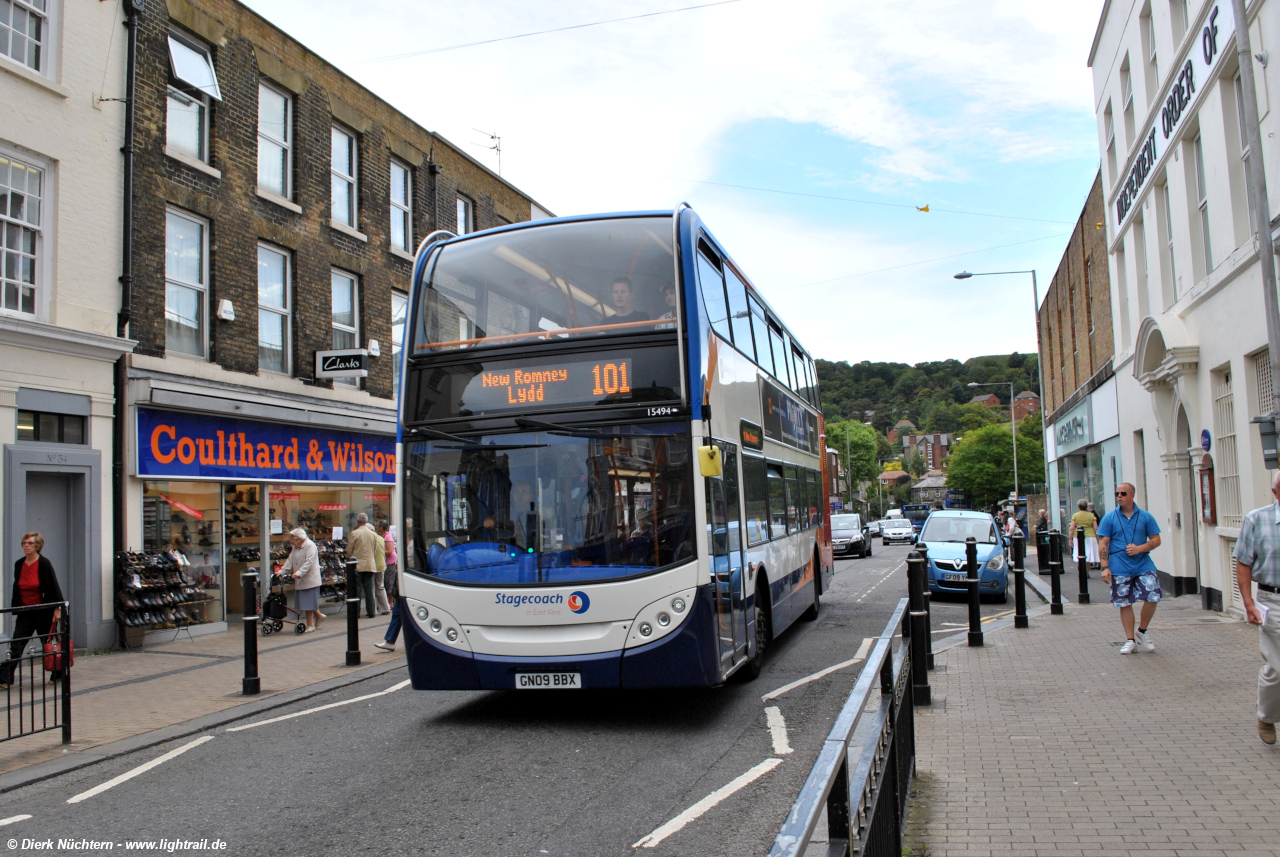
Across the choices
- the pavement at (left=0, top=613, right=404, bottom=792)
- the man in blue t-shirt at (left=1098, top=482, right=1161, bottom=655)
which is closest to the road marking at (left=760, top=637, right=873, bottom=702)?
the man in blue t-shirt at (left=1098, top=482, right=1161, bottom=655)

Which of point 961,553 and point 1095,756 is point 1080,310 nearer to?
point 961,553

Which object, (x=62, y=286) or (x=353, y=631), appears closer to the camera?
(x=353, y=631)

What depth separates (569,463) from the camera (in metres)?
7.07

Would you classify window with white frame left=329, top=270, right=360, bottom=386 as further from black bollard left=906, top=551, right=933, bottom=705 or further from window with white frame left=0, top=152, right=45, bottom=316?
black bollard left=906, top=551, right=933, bottom=705

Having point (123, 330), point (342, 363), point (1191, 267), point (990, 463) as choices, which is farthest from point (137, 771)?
point (990, 463)

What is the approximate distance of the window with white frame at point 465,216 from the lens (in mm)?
22734

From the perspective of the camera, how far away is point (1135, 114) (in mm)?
17562

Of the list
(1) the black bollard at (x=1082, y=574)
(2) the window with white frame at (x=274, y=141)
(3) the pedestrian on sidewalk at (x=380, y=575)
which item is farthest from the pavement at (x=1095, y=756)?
(2) the window with white frame at (x=274, y=141)

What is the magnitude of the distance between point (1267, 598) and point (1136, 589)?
4024mm

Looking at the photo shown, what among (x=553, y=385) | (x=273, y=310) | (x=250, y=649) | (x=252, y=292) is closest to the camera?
(x=553, y=385)

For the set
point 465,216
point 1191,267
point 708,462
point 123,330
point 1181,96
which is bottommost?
point 708,462

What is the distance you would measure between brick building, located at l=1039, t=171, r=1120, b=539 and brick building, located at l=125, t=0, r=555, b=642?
1679 centimetres

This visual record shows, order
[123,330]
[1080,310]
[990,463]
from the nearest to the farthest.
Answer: [123,330] < [1080,310] < [990,463]

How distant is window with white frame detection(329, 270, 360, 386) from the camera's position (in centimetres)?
1795
